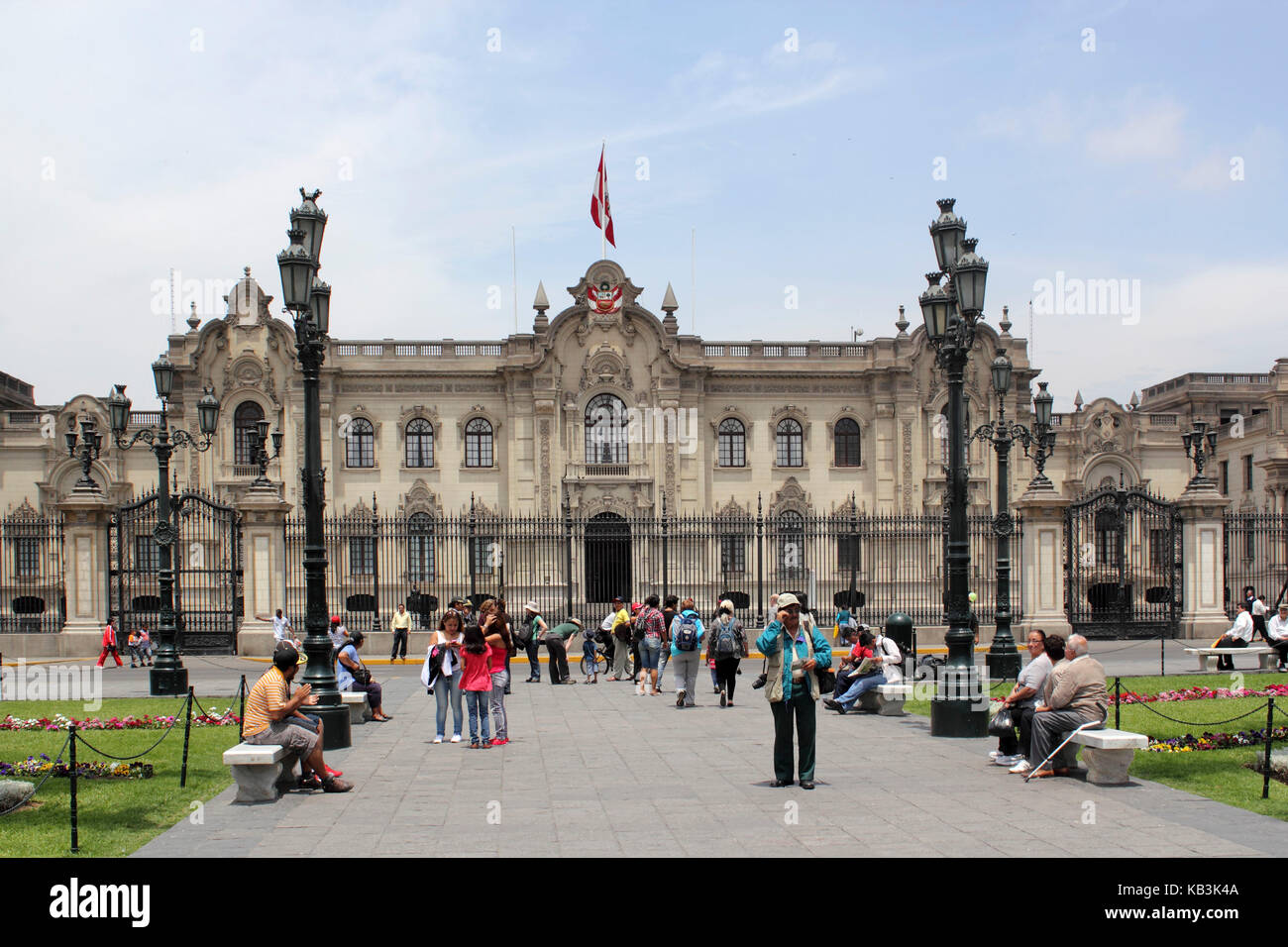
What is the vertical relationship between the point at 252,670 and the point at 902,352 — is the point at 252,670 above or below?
below

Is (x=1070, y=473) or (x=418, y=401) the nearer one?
(x=418, y=401)

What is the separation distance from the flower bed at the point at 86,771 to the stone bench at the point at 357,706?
415 cm

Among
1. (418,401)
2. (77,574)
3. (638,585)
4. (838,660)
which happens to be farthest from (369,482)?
(838,660)

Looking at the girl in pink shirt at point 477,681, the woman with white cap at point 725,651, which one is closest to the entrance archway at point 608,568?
the woman with white cap at point 725,651

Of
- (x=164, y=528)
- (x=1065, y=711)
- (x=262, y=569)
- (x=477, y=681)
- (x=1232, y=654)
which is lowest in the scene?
(x=1232, y=654)

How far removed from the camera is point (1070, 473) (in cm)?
4856

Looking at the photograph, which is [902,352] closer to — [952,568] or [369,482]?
[369,482]

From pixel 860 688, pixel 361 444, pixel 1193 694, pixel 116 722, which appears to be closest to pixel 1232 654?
pixel 1193 694

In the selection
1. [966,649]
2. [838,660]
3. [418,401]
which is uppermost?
[418,401]

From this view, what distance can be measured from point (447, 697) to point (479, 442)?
103ft

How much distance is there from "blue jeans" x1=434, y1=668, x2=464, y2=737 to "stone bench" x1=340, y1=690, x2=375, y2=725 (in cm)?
170

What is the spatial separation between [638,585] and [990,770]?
27.1 metres

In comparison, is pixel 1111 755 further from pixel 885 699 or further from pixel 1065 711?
pixel 885 699

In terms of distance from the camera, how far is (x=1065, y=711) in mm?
10914
